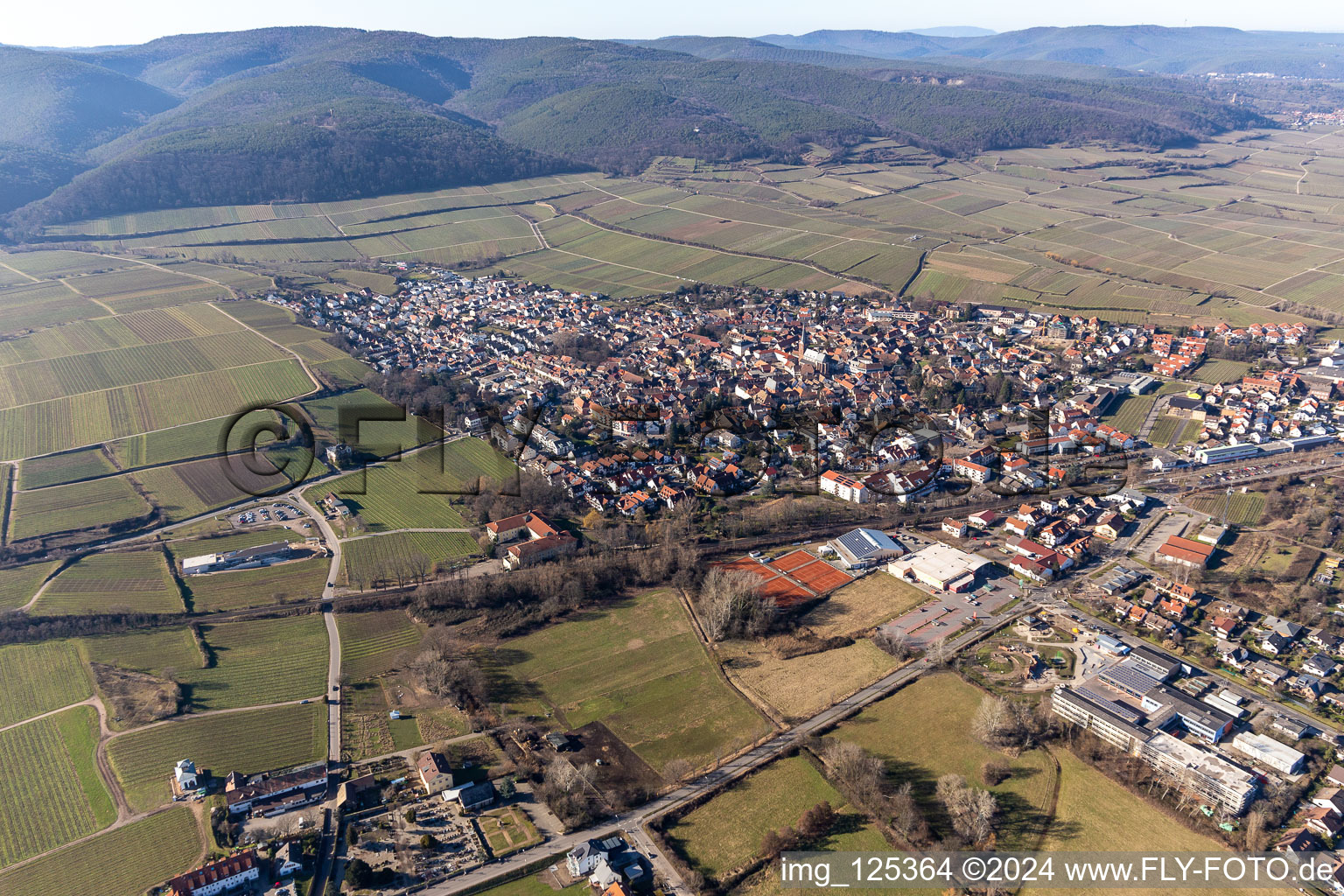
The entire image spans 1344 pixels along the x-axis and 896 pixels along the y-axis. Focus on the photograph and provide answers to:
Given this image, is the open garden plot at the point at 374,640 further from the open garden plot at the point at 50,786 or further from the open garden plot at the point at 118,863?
the open garden plot at the point at 50,786

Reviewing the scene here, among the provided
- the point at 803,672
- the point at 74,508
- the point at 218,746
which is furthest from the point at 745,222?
the point at 218,746

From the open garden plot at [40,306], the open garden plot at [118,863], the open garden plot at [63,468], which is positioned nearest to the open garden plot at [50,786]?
the open garden plot at [118,863]

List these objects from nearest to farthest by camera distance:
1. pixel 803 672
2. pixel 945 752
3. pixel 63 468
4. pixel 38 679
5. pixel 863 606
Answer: pixel 945 752 → pixel 38 679 → pixel 803 672 → pixel 863 606 → pixel 63 468

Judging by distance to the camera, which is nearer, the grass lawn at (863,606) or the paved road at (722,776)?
the paved road at (722,776)

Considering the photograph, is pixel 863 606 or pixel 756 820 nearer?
pixel 756 820

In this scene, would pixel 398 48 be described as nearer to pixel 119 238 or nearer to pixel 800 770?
pixel 119 238

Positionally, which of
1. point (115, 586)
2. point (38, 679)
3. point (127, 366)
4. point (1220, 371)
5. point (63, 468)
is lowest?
point (38, 679)

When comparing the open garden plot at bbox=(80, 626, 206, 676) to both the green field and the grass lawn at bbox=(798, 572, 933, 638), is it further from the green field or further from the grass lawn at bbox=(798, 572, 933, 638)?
the grass lawn at bbox=(798, 572, 933, 638)

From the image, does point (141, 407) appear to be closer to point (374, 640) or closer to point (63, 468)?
point (63, 468)

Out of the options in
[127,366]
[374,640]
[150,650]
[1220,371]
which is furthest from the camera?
[127,366]
